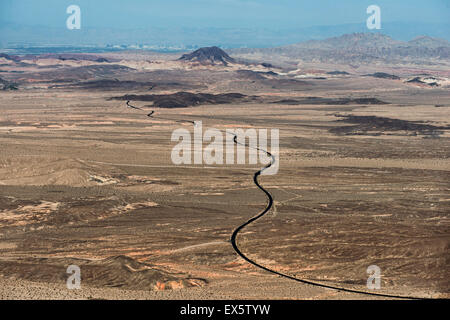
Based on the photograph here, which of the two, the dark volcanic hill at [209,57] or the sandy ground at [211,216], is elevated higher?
the dark volcanic hill at [209,57]

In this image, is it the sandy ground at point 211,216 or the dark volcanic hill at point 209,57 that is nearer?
the sandy ground at point 211,216

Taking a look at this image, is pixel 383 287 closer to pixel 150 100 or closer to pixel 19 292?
pixel 19 292

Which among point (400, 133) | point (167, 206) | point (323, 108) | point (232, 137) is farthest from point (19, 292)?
point (323, 108)

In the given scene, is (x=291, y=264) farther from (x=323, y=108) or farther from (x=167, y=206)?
(x=323, y=108)

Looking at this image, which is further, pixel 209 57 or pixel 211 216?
pixel 209 57

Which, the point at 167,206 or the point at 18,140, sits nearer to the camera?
the point at 167,206

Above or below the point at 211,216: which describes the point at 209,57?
above

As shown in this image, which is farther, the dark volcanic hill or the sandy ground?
the dark volcanic hill

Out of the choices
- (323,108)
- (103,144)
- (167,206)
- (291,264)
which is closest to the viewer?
(291,264)

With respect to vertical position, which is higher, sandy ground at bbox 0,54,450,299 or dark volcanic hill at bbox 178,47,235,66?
dark volcanic hill at bbox 178,47,235,66
